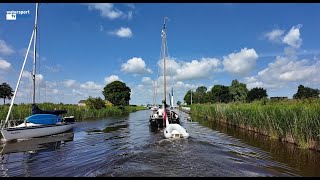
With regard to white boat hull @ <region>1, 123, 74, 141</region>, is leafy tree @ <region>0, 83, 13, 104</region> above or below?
above

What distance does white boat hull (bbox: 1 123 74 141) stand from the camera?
20.4 m

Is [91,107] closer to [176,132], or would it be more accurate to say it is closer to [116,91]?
[176,132]

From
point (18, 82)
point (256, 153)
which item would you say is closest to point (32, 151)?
point (18, 82)

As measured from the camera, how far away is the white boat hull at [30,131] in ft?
67.0

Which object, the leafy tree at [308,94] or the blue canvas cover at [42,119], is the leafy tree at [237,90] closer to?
the leafy tree at [308,94]

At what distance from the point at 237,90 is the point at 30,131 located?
111 m

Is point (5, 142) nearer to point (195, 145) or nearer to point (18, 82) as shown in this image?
point (18, 82)

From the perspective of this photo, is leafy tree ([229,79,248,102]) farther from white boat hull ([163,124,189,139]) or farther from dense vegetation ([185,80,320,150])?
white boat hull ([163,124,189,139])

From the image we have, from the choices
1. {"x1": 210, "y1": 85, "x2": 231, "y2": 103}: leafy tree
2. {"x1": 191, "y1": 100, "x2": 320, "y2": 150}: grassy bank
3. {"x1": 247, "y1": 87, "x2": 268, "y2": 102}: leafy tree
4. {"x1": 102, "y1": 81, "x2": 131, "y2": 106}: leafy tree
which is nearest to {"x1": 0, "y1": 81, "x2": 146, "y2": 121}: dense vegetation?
{"x1": 102, "y1": 81, "x2": 131, "y2": 106}: leafy tree

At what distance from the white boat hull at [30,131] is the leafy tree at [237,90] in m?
105

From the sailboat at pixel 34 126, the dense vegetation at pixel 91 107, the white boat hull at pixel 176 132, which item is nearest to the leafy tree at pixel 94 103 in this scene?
the dense vegetation at pixel 91 107

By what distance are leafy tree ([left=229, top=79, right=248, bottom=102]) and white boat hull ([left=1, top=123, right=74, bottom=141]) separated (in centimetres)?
10540

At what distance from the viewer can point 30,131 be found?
21844 millimetres

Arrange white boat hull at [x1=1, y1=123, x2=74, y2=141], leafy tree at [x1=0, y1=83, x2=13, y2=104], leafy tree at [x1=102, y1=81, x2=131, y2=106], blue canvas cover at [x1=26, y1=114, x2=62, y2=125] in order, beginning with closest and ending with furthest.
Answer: white boat hull at [x1=1, y1=123, x2=74, y2=141] → blue canvas cover at [x1=26, y1=114, x2=62, y2=125] → leafy tree at [x1=0, y1=83, x2=13, y2=104] → leafy tree at [x1=102, y1=81, x2=131, y2=106]
